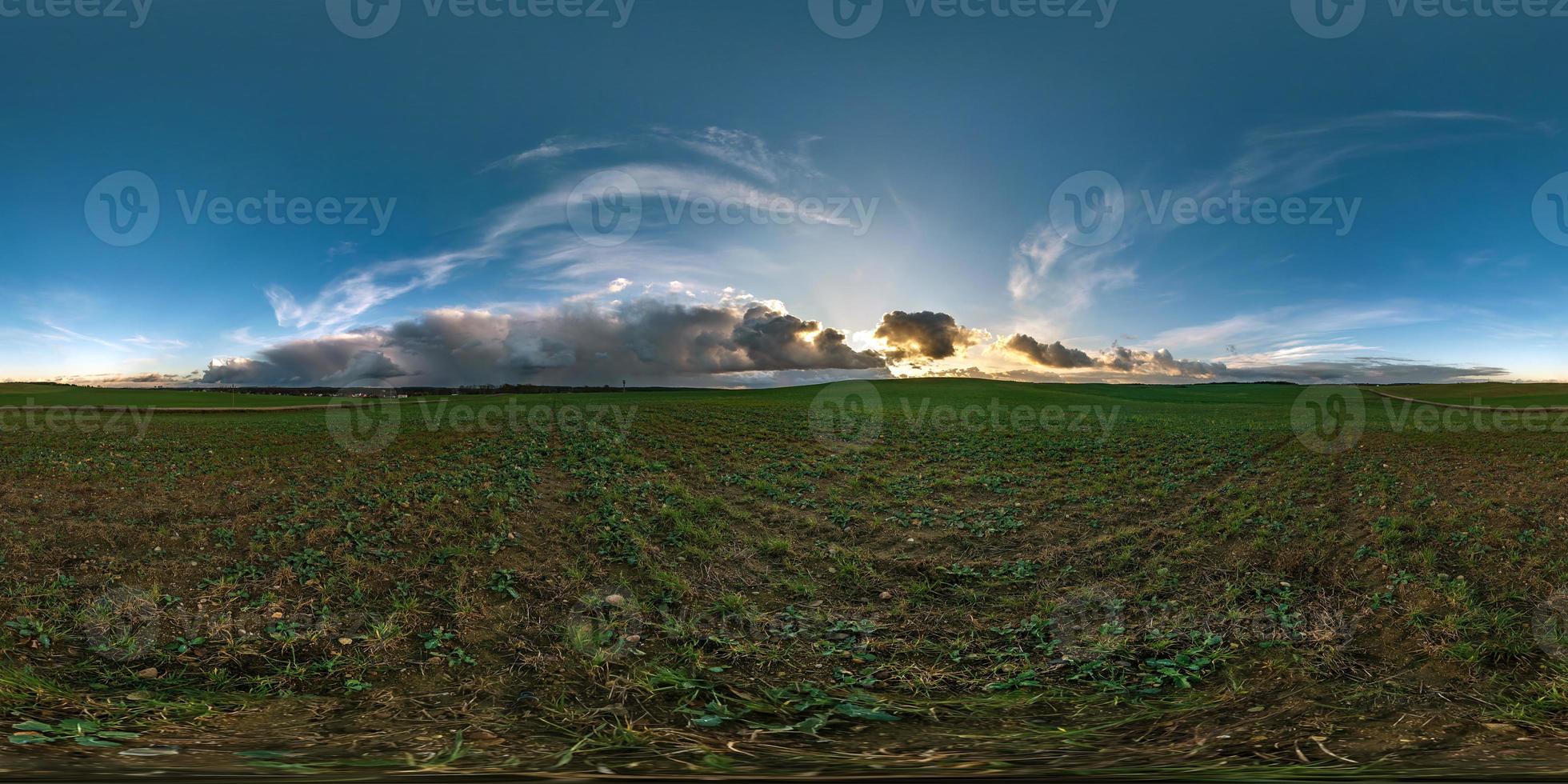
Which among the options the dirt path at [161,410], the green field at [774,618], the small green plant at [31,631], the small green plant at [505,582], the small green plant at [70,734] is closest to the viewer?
the small green plant at [70,734]

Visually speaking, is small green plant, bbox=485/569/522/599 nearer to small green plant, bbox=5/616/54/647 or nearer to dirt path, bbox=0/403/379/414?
small green plant, bbox=5/616/54/647

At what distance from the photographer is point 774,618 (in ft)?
22.3

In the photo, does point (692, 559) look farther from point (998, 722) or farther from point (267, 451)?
point (267, 451)

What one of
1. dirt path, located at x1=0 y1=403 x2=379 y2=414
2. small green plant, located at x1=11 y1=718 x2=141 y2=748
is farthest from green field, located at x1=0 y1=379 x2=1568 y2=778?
dirt path, located at x1=0 y1=403 x2=379 y2=414

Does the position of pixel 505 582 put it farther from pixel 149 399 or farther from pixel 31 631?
pixel 149 399

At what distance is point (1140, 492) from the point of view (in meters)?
13.1

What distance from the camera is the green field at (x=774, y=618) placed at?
3.83m

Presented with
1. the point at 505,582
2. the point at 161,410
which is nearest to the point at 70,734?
the point at 505,582

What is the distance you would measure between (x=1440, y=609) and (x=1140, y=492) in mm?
6981

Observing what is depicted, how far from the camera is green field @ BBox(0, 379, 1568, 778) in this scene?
3828mm

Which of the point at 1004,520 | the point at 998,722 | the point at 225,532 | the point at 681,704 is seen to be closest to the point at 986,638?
the point at 998,722

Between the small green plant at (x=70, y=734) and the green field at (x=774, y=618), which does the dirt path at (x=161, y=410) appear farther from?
the small green plant at (x=70, y=734)

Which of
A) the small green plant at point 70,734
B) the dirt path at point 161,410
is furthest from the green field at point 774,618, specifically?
the dirt path at point 161,410

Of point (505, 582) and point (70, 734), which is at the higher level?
point (70, 734)
